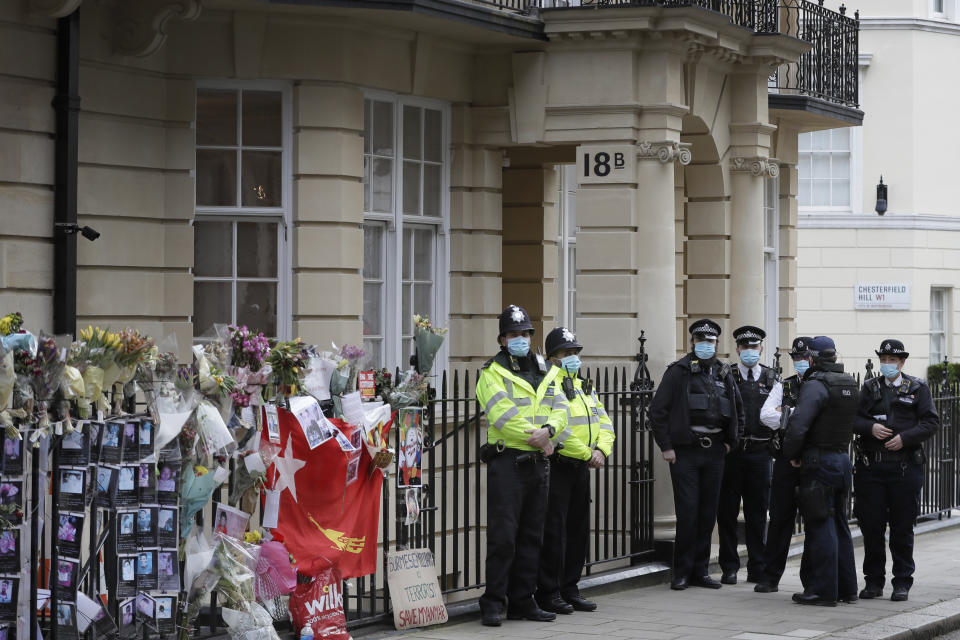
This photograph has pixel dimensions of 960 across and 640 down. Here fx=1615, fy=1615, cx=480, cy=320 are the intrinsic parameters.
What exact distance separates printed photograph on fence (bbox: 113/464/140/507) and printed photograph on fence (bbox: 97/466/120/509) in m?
0.02

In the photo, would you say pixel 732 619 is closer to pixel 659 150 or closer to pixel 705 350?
pixel 705 350

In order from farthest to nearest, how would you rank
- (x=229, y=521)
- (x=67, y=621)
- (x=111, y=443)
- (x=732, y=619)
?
1. (x=732, y=619)
2. (x=229, y=521)
3. (x=111, y=443)
4. (x=67, y=621)

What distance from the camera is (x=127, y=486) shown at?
792 cm

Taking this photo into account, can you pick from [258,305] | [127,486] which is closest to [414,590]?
[127,486]

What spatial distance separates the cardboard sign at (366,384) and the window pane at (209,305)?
4.11m

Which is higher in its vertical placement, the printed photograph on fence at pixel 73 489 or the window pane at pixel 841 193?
the window pane at pixel 841 193

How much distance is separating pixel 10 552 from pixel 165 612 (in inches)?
36.7

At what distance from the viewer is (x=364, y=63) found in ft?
44.8

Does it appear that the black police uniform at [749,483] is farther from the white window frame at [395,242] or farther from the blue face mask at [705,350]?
the white window frame at [395,242]

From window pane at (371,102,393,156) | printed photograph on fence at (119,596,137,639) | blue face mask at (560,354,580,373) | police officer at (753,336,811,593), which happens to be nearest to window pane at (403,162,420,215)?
window pane at (371,102,393,156)

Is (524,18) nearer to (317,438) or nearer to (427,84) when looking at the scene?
(427,84)

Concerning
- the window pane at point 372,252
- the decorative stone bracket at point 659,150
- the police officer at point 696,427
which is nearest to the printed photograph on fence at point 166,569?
the police officer at point 696,427

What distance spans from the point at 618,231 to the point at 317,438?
6249 millimetres

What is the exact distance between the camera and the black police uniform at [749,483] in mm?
12805
